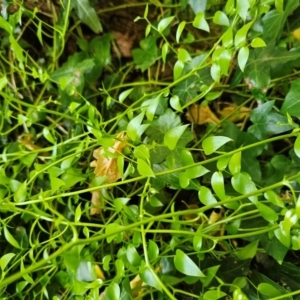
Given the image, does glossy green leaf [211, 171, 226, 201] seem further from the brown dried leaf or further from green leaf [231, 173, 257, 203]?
the brown dried leaf

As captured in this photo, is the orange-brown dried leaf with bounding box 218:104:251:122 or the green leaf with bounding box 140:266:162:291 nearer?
the green leaf with bounding box 140:266:162:291

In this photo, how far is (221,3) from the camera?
83cm

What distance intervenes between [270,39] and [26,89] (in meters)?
0.47

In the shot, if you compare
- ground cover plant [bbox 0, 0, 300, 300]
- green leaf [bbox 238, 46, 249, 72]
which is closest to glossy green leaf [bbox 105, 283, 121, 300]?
ground cover plant [bbox 0, 0, 300, 300]

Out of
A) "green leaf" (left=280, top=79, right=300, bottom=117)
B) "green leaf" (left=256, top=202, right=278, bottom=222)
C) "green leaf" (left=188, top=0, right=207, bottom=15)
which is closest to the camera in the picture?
"green leaf" (left=256, top=202, right=278, bottom=222)

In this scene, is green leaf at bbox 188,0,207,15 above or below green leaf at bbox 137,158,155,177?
above

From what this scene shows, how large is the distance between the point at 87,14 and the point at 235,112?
32cm

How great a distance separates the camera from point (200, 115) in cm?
85

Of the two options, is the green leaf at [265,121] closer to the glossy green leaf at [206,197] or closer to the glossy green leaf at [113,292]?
the glossy green leaf at [206,197]

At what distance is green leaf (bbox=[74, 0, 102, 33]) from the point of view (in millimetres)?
848

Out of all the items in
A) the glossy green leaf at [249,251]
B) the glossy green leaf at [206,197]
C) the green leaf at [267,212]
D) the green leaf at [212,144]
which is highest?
the green leaf at [212,144]

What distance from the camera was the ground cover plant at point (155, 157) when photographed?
58 centimetres

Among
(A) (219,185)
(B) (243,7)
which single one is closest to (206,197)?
(A) (219,185)

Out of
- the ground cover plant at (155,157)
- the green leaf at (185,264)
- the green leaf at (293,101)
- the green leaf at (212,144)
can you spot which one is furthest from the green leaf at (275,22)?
the green leaf at (185,264)
